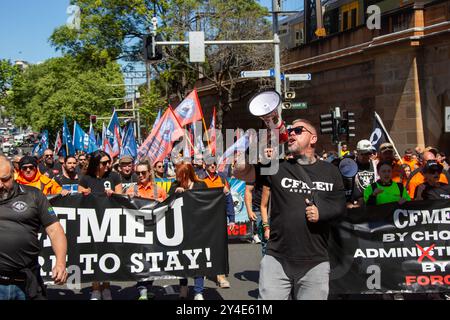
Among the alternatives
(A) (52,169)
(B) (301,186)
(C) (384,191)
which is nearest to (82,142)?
(A) (52,169)

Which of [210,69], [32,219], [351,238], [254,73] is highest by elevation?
[210,69]

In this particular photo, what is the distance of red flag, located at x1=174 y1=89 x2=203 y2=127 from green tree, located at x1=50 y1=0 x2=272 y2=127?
60.5ft

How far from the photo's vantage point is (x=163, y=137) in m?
13.6

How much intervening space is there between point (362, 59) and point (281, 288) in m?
22.7

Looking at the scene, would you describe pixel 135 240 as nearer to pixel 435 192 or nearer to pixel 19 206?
pixel 19 206

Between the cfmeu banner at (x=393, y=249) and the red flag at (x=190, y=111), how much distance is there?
777 centimetres

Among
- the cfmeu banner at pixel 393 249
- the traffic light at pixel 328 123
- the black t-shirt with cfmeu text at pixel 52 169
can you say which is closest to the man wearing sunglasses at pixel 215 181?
the cfmeu banner at pixel 393 249

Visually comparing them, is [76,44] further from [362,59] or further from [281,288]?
[281,288]

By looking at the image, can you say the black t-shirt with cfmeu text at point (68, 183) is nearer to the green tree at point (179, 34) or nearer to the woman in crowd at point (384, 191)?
the woman in crowd at point (384, 191)

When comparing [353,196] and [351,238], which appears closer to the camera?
[351,238]

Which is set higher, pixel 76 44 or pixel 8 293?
pixel 76 44

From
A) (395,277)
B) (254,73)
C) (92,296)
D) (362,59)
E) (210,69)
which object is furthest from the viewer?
(210,69)
